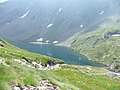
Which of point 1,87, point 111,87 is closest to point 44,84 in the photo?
point 1,87

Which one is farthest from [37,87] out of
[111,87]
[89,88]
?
[111,87]

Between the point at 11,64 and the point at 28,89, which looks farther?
the point at 11,64

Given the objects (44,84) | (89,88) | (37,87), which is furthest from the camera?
(89,88)

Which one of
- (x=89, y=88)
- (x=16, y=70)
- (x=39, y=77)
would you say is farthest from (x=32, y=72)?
(x=89, y=88)

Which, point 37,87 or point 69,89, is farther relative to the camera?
point 69,89

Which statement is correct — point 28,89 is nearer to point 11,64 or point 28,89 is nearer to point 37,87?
point 37,87

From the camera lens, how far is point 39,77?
72.6 feet

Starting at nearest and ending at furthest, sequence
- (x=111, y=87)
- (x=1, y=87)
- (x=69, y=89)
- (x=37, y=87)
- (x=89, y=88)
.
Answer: (x=1, y=87) < (x=37, y=87) < (x=69, y=89) < (x=89, y=88) < (x=111, y=87)

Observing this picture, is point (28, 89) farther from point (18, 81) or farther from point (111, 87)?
point (111, 87)

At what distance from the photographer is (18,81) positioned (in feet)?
62.2

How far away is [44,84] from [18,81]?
287 centimetres

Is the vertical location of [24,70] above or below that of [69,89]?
above

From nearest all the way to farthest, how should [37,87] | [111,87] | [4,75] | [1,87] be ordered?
[1,87], [4,75], [37,87], [111,87]

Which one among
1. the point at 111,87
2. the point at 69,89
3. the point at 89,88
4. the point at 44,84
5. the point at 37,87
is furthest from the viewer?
the point at 111,87
